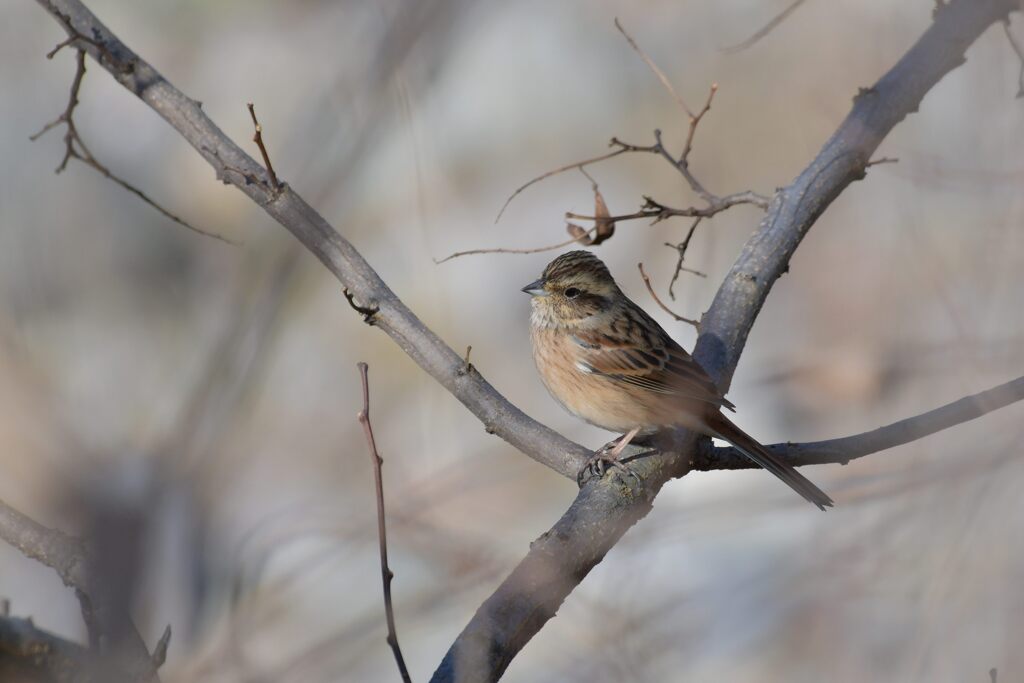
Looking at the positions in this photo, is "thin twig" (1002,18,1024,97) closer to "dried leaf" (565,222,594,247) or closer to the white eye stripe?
"dried leaf" (565,222,594,247)

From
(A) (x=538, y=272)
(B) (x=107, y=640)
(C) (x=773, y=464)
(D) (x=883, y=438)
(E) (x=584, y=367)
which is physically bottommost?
(B) (x=107, y=640)

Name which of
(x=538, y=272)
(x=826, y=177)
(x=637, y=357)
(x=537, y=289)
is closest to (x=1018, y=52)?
(x=826, y=177)

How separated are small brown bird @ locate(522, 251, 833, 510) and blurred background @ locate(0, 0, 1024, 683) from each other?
355 mm

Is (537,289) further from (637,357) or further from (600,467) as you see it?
(600,467)

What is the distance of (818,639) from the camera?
5547 millimetres

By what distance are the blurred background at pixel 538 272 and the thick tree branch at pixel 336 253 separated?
320 millimetres

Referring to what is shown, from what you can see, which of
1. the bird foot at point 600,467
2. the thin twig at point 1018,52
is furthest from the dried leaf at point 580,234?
the thin twig at point 1018,52

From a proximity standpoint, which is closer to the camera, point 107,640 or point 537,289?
point 107,640

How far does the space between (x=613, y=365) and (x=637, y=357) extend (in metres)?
0.11

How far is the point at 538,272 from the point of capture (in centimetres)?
743

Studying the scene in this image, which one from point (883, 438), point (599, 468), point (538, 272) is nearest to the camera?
point (883, 438)

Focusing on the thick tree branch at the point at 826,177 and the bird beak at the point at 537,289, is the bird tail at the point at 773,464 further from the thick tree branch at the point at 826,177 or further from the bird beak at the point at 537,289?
the bird beak at the point at 537,289

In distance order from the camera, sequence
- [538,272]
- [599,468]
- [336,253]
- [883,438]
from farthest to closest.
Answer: [538,272]
[599,468]
[336,253]
[883,438]

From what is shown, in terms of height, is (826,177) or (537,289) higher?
(537,289)
